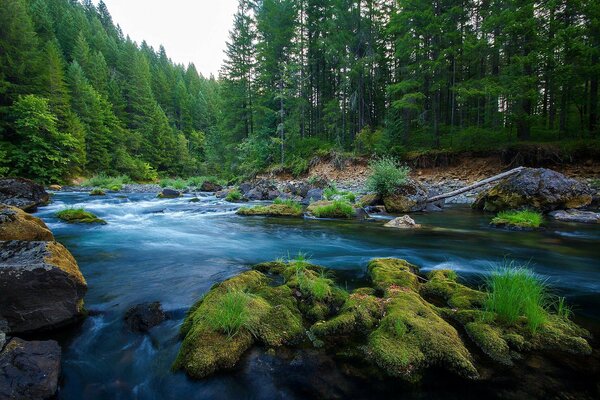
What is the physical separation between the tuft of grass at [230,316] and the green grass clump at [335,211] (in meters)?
8.02

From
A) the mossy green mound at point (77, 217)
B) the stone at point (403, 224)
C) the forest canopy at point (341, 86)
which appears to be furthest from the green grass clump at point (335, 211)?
the forest canopy at point (341, 86)

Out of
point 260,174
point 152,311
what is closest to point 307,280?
point 152,311

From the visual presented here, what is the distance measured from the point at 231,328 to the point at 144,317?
1287mm

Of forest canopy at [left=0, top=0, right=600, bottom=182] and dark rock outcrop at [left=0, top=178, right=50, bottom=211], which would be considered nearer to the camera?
dark rock outcrop at [left=0, top=178, right=50, bottom=211]

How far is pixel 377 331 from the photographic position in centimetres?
275

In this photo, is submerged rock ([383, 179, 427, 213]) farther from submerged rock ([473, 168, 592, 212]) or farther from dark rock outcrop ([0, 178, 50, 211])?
dark rock outcrop ([0, 178, 50, 211])

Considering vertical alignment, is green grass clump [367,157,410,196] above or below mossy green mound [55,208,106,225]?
above

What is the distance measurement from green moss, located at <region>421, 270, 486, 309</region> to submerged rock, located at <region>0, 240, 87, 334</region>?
428cm

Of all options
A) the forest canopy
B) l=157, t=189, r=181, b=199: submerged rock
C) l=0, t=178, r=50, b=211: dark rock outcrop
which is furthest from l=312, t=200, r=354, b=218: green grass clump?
l=157, t=189, r=181, b=199: submerged rock

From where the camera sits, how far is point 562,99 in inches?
715

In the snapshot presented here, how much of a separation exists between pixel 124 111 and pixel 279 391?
52399mm

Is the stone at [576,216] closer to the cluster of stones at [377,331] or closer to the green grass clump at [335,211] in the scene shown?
the green grass clump at [335,211]

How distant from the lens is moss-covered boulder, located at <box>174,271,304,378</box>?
2.46 m

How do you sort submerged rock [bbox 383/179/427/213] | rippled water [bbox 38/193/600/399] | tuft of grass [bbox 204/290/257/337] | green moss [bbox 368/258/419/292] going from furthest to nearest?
submerged rock [bbox 383/179/427/213], green moss [bbox 368/258/419/292], tuft of grass [bbox 204/290/257/337], rippled water [bbox 38/193/600/399]
